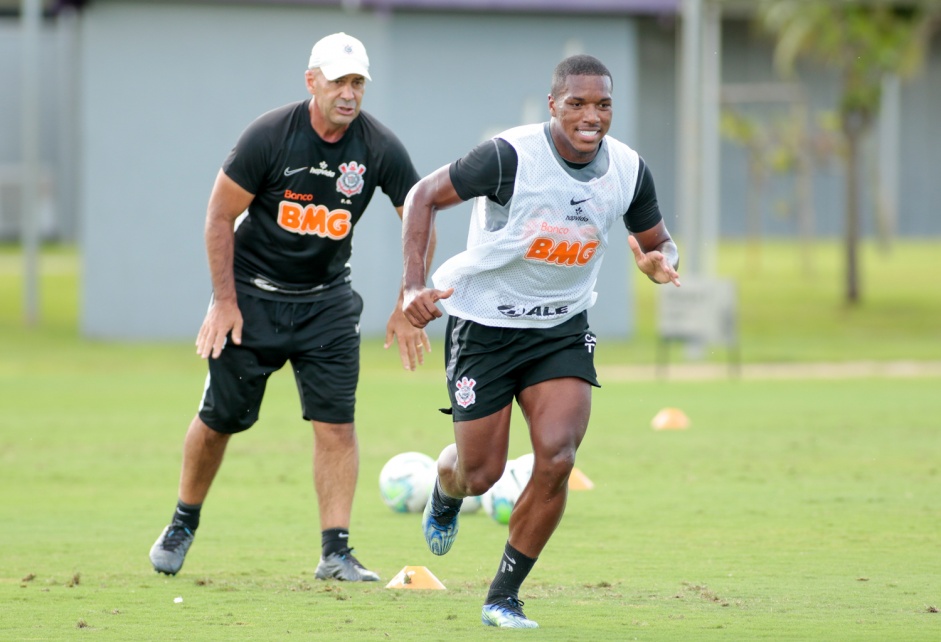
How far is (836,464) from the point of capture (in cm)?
1162

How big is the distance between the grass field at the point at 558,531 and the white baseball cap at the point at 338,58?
2497mm

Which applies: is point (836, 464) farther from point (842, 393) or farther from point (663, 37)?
point (663, 37)

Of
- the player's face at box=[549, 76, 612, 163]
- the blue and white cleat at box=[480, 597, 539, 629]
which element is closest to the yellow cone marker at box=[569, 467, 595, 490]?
the blue and white cleat at box=[480, 597, 539, 629]

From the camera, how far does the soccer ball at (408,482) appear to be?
30.7 ft

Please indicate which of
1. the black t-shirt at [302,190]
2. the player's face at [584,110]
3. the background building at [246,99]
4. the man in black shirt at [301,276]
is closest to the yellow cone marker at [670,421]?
→ the man in black shirt at [301,276]

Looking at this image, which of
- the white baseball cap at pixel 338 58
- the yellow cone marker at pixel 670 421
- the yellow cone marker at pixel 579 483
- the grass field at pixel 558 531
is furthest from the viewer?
the yellow cone marker at pixel 670 421

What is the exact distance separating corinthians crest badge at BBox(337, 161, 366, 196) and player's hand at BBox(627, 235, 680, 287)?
166 cm

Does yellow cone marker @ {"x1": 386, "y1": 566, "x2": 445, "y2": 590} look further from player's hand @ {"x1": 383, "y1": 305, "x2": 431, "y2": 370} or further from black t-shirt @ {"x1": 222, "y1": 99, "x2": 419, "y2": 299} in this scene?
black t-shirt @ {"x1": 222, "y1": 99, "x2": 419, "y2": 299}

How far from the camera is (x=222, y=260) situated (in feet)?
24.8

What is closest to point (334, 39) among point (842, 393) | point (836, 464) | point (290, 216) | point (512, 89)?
point (290, 216)

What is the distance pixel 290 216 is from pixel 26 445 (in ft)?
20.5

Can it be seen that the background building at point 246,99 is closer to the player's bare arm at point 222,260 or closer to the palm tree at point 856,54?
the palm tree at point 856,54

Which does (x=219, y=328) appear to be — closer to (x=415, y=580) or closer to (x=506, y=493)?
(x=415, y=580)

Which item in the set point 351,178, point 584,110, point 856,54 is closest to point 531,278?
point 584,110
